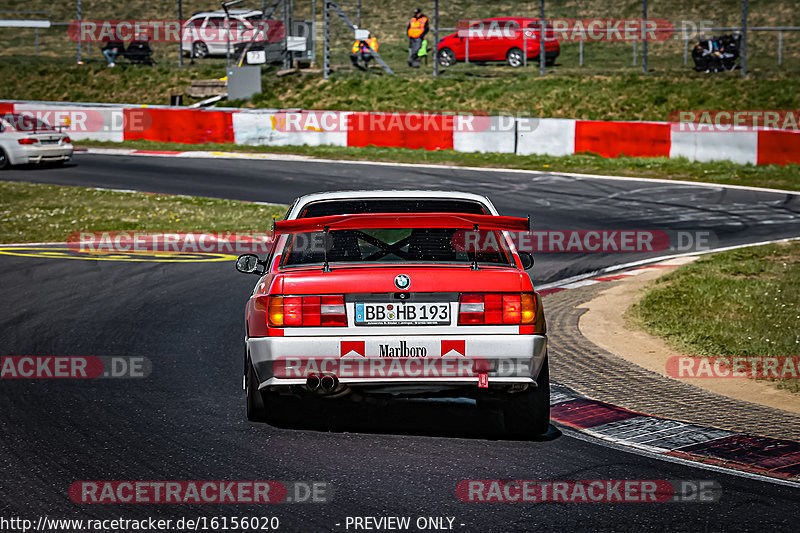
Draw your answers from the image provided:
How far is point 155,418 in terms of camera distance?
709 cm

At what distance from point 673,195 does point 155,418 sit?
14430mm

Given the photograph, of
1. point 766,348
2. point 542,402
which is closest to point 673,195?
point 766,348

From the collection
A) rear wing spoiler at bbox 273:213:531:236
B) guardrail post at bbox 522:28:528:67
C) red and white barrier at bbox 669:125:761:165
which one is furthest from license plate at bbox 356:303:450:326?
guardrail post at bbox 522:28:528:67

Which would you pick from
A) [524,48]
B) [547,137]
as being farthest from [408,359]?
[524,48]

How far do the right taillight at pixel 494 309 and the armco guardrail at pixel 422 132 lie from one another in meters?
17.5

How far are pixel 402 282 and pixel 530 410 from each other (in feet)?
3.70

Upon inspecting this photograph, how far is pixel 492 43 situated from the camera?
117 feet

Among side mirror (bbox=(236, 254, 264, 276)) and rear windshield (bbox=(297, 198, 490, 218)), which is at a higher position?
rear windshield (bbox=(297, 198, 490, 218))

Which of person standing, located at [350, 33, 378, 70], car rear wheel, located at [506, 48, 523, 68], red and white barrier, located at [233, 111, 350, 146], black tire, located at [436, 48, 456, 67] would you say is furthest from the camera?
black tire, located at [436, 48, 456, 67]

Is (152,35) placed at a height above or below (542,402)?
above

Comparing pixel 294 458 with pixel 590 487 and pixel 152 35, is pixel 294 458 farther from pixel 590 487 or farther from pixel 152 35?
pixel 152 35

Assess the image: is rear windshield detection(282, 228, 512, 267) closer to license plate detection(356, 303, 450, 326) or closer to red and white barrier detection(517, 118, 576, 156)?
license plate detection(356, 303, 450, 326)

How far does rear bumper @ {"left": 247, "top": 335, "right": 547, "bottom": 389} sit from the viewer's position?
6.23 metres

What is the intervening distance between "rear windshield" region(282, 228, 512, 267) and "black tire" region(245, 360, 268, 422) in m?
0.71
